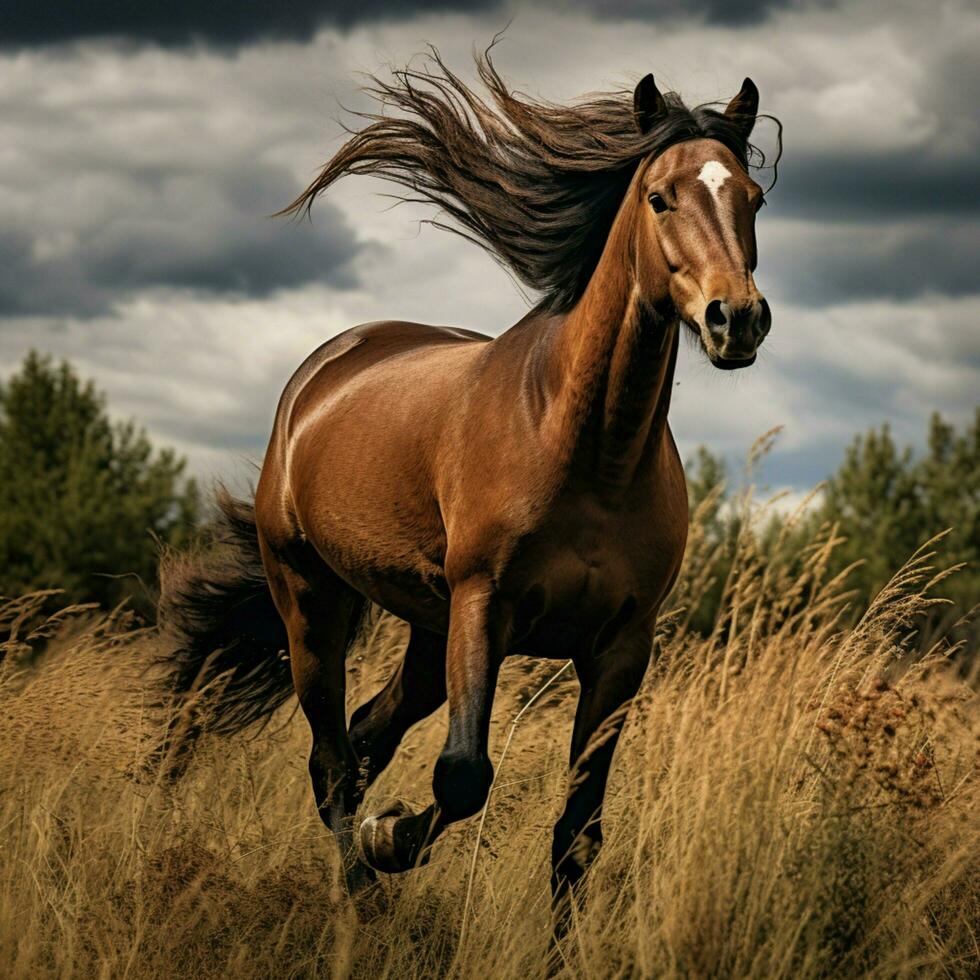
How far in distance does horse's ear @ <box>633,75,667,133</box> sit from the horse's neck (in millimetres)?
301

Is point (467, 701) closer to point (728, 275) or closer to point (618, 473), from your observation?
point (618, 473)

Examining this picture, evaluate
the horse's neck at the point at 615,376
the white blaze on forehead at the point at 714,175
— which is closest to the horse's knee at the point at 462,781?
the horse's neck at the point at 615,376

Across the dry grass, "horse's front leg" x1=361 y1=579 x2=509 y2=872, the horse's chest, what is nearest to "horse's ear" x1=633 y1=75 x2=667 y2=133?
the horse's chest

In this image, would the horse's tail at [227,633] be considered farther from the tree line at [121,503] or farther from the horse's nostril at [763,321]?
the tree line at [121,503]

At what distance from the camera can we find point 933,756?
5.28 meters

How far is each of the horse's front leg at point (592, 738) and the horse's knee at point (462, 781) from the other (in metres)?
0.34

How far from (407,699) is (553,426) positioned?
1.97m

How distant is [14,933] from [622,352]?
2.71 meters

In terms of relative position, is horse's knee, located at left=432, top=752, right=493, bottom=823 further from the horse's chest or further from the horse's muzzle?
the horse's muzzle

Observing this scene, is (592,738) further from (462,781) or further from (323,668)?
(323,668)

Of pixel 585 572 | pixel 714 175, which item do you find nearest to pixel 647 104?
pixel 714 175

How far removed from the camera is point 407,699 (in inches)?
226

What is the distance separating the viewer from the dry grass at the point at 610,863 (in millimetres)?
3744

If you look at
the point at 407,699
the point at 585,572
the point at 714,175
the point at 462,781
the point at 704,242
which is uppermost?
the point at 714,175
